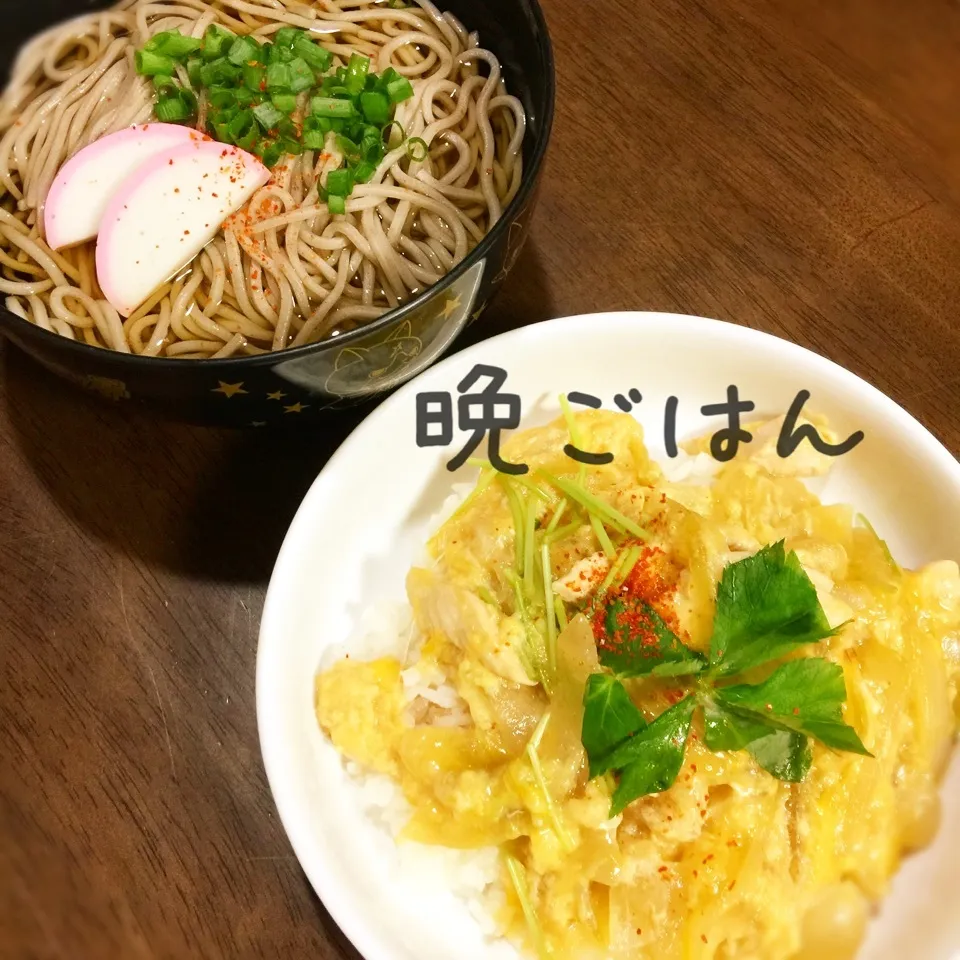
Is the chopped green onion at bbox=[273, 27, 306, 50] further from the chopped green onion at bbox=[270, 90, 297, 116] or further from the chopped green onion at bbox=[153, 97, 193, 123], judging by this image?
the chopped green onion at bbox=[153, 97, 193, 123]

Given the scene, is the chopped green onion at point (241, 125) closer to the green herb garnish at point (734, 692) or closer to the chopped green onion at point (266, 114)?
the chopped green onion at point (266, 114)

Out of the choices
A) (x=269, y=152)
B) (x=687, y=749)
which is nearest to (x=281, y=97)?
(x=269, y=152)

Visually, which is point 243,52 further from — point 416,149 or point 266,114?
point 416,149

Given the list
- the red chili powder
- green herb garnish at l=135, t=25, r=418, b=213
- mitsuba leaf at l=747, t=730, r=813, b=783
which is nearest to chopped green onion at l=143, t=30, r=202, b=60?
green herb garnish at l=135, t=25, r=418, b=213

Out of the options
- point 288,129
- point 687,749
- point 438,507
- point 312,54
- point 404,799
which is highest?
point 312,54

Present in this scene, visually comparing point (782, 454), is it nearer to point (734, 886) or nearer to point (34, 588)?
point (734, 886)

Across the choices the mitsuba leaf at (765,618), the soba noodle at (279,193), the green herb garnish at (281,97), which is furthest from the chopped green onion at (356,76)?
the mitsuba leaf at (765,618)

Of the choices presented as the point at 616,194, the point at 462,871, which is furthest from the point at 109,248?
the point at 462,871
